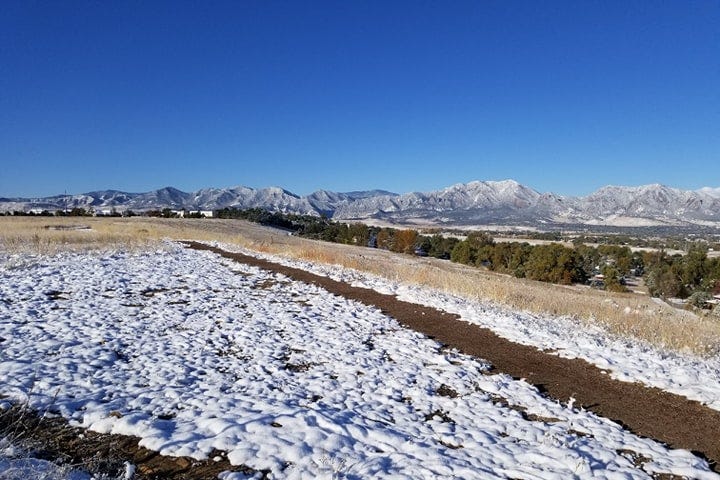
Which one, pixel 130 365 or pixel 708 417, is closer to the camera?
pixel 708 417

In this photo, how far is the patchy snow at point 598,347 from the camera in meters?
7.79

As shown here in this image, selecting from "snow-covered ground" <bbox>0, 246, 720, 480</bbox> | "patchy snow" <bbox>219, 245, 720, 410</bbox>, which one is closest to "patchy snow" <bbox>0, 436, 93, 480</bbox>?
"snow-covered ground" <bbox>0, 246, 720, 480</bbox>

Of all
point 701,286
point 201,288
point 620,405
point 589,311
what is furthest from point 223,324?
point 701,286

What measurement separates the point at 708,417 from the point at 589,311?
30.2 feet

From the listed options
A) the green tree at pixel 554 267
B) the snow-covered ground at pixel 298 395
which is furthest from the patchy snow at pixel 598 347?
the green tree at pixel 554 267

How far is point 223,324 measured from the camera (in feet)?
34.9

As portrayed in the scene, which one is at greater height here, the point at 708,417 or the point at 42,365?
the point at 42,365

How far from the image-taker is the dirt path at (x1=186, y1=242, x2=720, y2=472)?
592 centimetres

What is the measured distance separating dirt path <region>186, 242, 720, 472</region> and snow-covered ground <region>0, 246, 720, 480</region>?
46 centimetres

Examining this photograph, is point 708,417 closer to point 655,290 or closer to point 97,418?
point 97,418

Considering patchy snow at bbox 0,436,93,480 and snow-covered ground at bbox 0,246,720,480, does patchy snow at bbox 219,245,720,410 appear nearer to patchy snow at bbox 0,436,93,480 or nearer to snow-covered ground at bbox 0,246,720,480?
snow-covered ground at bbox 0,246,720,480

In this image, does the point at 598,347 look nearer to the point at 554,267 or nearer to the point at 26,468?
the point at 26,468

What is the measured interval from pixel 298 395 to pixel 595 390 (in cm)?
501

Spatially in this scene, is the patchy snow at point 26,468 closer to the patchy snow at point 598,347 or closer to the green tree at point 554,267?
the patchy snow at point 598,347
